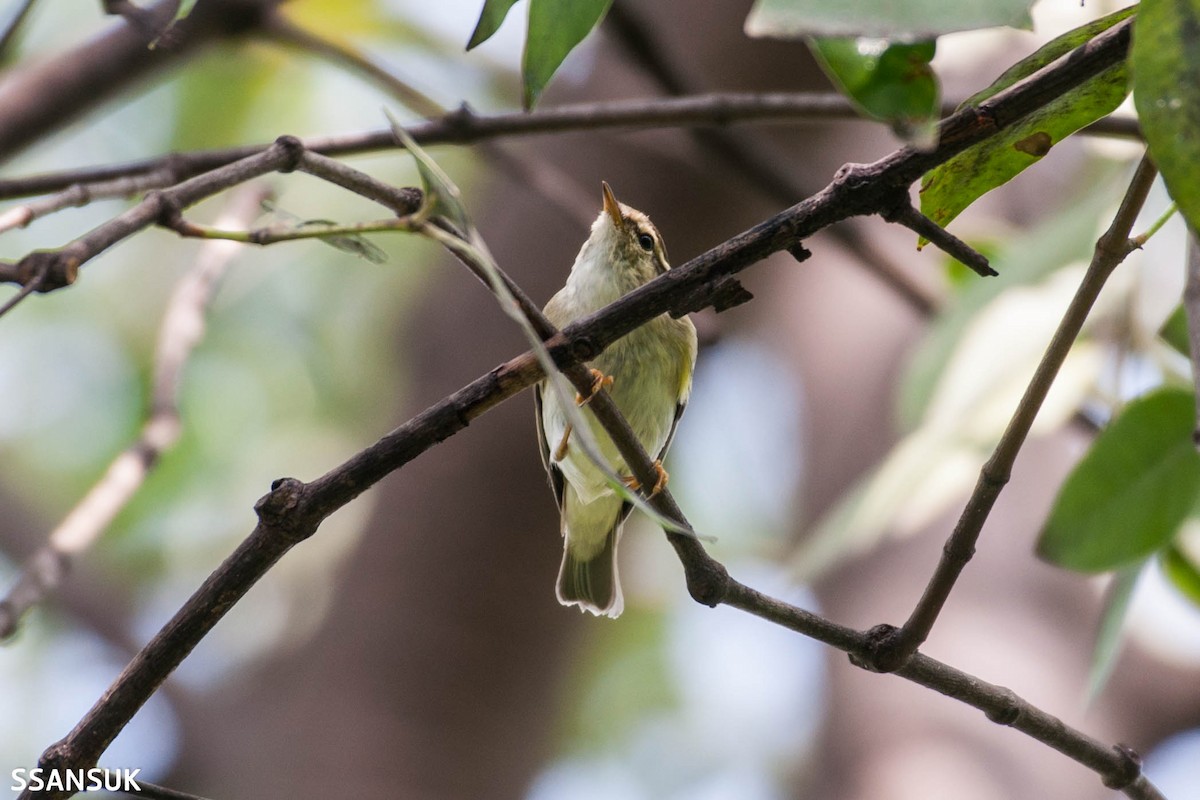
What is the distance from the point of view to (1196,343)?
917 mm

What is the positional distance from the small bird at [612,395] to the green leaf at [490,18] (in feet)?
5.87

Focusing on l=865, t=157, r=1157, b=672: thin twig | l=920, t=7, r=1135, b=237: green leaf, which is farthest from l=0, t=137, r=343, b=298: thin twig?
l=865, t=157, r=1157, b=672: thin twig

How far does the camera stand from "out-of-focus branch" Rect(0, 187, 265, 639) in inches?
85.6

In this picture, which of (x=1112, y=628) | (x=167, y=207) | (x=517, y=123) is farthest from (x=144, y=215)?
(x=1112, y=628)

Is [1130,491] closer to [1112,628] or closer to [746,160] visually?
[1112,628]

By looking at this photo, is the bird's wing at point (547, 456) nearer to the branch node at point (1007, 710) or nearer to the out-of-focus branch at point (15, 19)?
the out-of-focus branch at point (15, 19)

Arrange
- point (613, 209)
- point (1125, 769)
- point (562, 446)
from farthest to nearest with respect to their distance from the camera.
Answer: point (613, 209) < point (562, 446) < point (1125, 769)

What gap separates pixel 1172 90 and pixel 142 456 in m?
2.41

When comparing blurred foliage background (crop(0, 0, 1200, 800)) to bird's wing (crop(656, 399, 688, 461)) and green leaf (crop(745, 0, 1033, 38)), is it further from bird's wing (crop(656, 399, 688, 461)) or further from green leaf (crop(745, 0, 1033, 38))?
green leaf (crop(745, 0, 1033, 38))

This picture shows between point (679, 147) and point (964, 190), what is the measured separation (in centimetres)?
358

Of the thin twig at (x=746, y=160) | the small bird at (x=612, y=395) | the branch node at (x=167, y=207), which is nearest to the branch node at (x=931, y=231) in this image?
the branch node at (x=167, y=207)

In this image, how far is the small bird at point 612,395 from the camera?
3.26m

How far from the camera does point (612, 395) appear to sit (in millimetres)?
3252

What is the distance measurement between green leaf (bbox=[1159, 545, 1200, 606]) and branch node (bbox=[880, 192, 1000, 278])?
4.60ft
